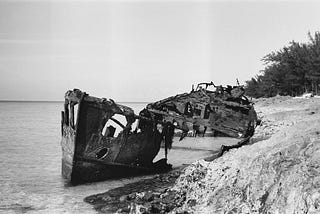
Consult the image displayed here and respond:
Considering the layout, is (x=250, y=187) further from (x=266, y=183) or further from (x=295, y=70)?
(x=295, y=70)

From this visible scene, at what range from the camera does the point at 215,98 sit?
13.2m

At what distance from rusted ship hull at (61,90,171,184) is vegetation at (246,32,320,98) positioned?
89.8ft

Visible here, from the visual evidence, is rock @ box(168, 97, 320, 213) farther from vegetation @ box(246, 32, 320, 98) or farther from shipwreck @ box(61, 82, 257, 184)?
vegetation @ box(246, 32, 320, 98)

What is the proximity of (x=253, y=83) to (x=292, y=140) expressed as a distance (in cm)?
5136

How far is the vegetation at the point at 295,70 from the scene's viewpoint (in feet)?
121

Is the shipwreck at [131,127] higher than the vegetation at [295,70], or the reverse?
the vegetation at [295,70]

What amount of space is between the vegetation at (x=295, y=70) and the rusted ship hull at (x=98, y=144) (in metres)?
27.4

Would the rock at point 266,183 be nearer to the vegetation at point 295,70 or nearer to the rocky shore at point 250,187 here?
the rocky shore at point 250,187

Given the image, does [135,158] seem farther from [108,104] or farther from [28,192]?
[28,192]

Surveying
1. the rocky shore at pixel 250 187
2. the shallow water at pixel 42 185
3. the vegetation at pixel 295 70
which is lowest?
the shallow water at pixel 42 185

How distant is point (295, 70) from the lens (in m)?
40.8

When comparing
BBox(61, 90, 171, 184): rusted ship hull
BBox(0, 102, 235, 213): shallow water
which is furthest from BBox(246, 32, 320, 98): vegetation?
BBox(61, 90, 171, 184): rusted ship hull

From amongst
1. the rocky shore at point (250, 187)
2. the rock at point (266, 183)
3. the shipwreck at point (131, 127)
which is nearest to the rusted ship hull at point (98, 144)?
the shipwreck at point (131, 127)

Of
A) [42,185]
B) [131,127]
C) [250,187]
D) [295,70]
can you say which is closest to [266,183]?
[250,187]
